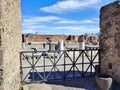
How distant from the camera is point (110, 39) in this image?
26.8 feet

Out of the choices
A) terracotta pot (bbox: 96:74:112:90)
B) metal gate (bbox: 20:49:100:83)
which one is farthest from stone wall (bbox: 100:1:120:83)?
metal gate (bbox: 20:49:100:83)

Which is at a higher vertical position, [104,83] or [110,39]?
[110,39]

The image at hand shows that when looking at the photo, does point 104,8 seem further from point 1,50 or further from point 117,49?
point 1,50

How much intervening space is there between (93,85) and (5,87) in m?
4.30

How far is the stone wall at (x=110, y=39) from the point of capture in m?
7.71

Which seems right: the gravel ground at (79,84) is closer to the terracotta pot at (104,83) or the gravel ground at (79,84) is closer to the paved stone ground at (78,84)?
the paved stone ground at (78,84)

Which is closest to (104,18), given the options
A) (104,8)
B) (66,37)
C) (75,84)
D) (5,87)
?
(104,8)

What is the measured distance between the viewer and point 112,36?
804 cm

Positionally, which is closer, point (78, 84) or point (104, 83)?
point (104, 83)

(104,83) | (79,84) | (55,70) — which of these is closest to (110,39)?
(104,83)

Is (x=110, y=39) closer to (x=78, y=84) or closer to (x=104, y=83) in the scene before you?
(x=104, y=83)

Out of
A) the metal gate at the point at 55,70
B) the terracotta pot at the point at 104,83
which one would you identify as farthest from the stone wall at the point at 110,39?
the metal gate at the point at 55,70

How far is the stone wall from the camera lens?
771 centimetres

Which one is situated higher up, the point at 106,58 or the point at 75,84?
the point at 106,58
